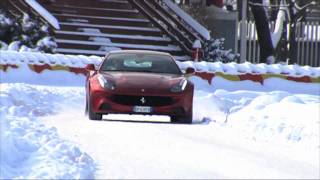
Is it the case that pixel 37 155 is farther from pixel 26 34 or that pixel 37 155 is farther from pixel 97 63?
pixel 26 34

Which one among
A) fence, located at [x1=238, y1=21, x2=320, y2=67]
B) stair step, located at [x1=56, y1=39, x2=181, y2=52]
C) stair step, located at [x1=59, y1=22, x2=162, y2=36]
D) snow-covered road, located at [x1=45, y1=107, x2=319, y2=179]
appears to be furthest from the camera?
fence, located at [x1=238, y1=21, x2=320, y2=67]

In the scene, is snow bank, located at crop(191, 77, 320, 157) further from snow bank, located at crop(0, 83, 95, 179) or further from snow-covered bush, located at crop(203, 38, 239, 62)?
snow-covered bush, located at crop(203, 38, 239, 62)

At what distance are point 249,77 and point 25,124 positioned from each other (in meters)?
12.6

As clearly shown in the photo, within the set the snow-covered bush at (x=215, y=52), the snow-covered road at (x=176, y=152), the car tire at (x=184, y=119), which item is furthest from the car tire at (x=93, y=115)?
the snow-covered bush at (x=215, y=52)

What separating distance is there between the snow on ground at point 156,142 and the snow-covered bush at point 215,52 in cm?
1250

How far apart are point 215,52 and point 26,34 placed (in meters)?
7.18

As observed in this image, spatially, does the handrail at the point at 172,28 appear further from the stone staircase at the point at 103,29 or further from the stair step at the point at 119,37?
the stair step at the point at 119,37

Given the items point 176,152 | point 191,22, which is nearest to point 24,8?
point 191,22

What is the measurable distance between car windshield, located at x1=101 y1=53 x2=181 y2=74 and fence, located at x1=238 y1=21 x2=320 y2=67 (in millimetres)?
20656

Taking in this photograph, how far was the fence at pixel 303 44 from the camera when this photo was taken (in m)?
36.2

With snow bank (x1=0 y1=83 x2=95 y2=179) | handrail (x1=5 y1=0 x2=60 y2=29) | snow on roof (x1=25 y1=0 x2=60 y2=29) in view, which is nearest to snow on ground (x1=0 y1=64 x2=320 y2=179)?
snow bank (x1=0 y1=83 x2=95 y2=179)

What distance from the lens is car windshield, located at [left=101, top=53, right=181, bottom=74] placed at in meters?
15.1

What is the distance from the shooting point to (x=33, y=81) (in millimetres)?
22172

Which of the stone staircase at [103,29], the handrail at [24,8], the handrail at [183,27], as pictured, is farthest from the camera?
the handrail at [183,27]
